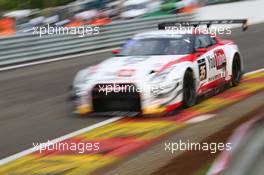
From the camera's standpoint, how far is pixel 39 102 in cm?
1002

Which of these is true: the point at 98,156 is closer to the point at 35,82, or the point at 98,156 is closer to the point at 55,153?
the point at 55,153

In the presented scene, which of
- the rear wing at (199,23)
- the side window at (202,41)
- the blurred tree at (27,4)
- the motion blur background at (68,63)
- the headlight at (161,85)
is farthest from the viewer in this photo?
the blurred tree at (27,4)

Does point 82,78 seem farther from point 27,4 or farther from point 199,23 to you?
point 27,4

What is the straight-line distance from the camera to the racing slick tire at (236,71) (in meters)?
10.5

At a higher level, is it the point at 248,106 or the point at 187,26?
the point at 187,26

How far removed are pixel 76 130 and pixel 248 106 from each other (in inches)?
92.2

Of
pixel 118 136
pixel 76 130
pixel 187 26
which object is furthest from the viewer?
pixel 187 26

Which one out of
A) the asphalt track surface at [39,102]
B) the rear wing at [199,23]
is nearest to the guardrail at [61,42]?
the asphalt track surface at [39,102]

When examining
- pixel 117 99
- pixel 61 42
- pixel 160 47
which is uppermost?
pixel 160 47

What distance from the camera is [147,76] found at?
7977 mm

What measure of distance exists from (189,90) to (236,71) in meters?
2.33

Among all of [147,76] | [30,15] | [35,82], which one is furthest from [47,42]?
[30,15]

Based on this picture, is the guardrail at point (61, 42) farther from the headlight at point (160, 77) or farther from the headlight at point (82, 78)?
the headlight at point (160, 77)

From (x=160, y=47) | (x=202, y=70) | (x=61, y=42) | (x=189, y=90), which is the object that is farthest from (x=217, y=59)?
(x=61, y=42)
